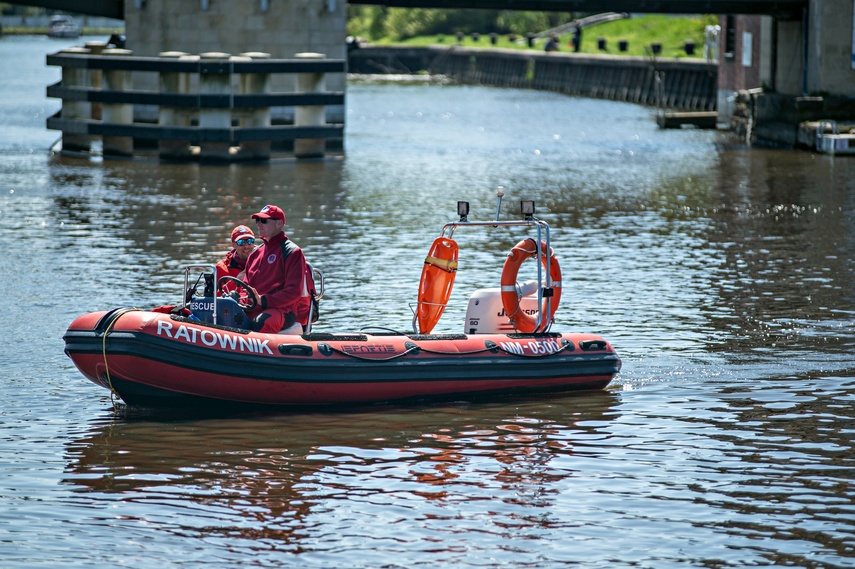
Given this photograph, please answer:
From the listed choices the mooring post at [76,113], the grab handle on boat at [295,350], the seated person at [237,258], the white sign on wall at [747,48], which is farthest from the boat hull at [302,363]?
the white sign on wall at [747,48]

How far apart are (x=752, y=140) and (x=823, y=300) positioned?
94.8ft

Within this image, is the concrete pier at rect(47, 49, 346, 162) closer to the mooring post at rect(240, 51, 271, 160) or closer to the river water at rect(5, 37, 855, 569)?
the mooring post at rect(240, 51, 271, 160)

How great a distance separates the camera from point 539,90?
85688mm

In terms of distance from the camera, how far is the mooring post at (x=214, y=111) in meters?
37.9

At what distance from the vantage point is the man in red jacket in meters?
13.5

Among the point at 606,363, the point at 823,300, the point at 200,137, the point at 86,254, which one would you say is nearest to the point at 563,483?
the point at 606,363

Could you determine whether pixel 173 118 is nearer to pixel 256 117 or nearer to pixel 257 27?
pixel 256 117

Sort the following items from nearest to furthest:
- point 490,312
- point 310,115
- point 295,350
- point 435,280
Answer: point 295,350
point 435,280
point 490,312
point 310,115

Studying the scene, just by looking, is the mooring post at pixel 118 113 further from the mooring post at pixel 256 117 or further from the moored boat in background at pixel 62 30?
the moored boat in background at pixel 62 30

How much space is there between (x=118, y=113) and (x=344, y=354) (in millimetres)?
28343

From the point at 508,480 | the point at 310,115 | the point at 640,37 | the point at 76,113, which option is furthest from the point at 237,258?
the point at 640,37

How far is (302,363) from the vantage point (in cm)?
1321

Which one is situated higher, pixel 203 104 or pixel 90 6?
pixel 90 6

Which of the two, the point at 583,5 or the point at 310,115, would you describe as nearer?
the point at 310,115
